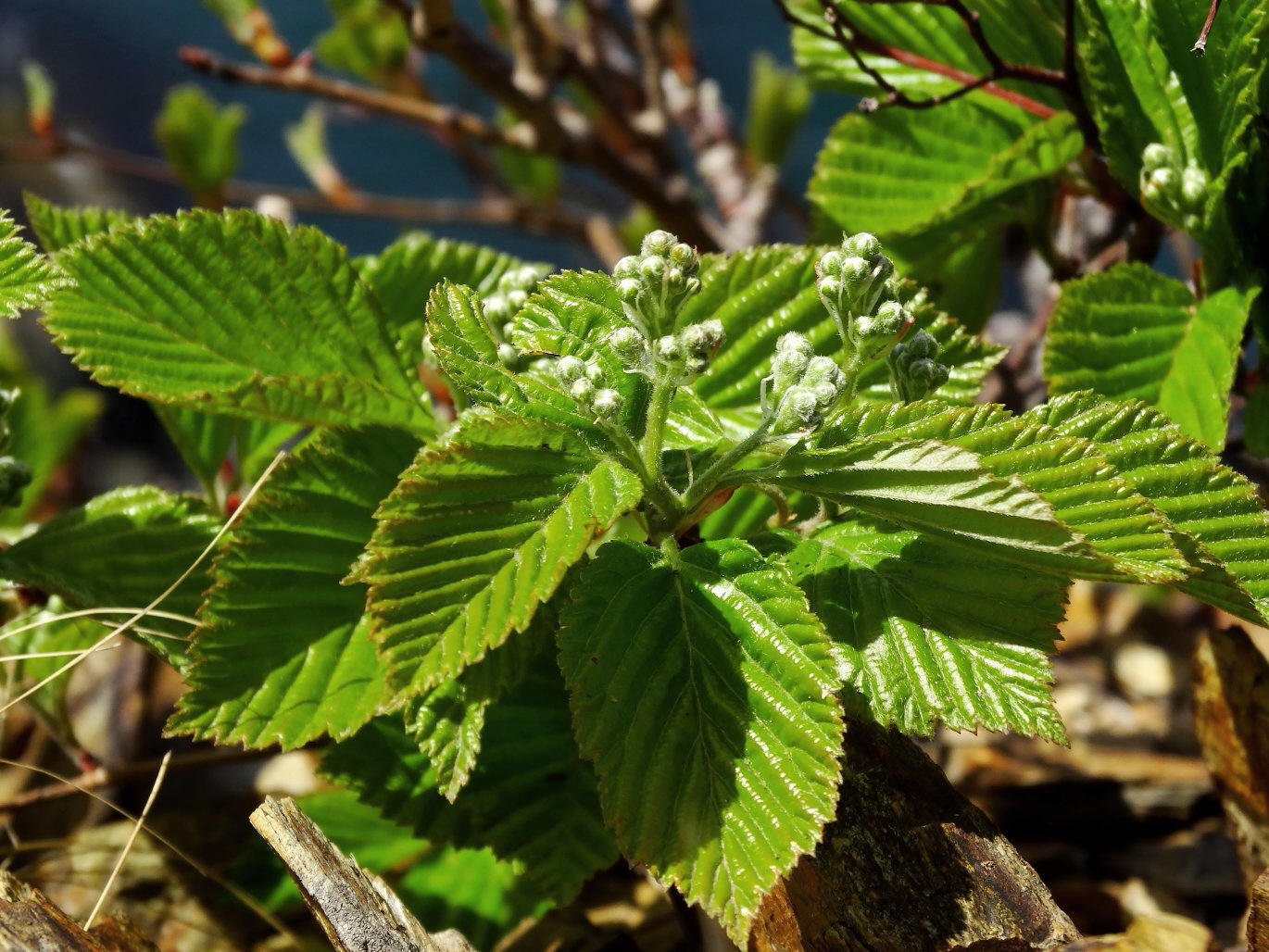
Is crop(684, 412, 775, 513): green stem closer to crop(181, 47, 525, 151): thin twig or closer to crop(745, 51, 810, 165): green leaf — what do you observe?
crop(181, 47, 525, 151): thin twig

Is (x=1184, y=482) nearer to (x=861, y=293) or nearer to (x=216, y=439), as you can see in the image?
(x=861, y=293)

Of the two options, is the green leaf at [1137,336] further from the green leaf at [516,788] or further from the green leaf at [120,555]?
the green leaf at [120,555]

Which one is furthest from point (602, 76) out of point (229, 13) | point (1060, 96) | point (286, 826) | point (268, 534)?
point (286, 826)

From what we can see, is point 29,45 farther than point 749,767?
Yes

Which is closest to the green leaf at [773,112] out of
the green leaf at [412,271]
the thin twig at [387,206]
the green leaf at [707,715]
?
the thin twig at [387,206]

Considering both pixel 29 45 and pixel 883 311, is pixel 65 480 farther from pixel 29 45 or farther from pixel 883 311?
pixel 883 311

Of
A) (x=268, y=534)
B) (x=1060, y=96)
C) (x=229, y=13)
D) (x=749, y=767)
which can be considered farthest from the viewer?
(x=229, y=13)
